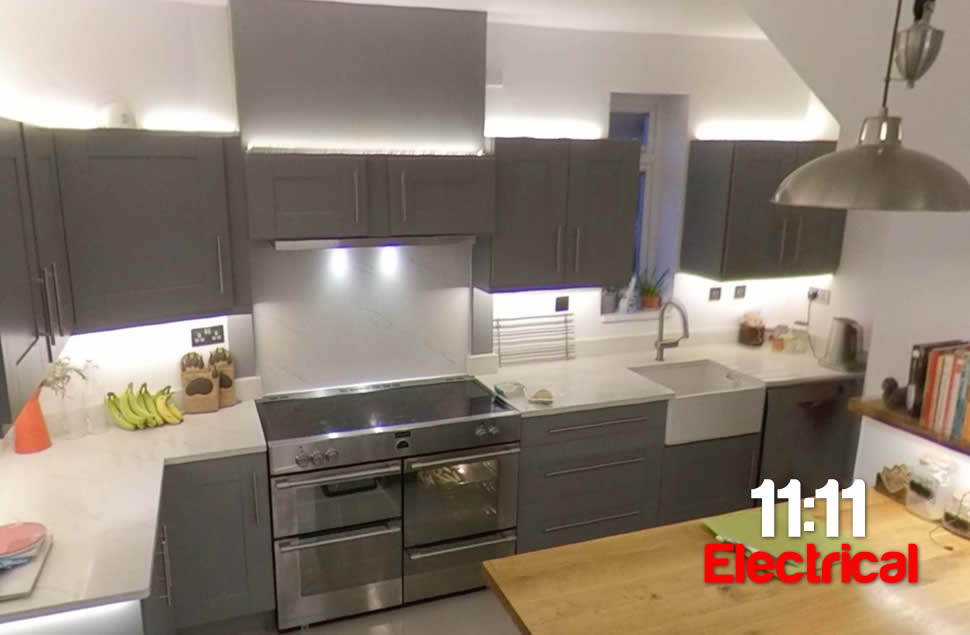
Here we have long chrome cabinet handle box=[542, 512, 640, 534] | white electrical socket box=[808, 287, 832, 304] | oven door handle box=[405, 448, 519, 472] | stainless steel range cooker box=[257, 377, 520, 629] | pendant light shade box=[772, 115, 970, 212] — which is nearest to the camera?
pendant light shade box=[772, 115, 970, 212]

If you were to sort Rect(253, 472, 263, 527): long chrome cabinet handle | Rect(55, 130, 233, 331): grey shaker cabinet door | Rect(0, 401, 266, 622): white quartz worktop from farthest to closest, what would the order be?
Rect(253, 472, 263, 527): long chrome cabinet handle < Rect(55, 130, 233, 331): grey shaker cabinet door < Rect(0, 401, 266, 622): white quartz worktop

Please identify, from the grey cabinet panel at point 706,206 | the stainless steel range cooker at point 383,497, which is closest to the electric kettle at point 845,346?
the grey cabinet panel at point 706,206

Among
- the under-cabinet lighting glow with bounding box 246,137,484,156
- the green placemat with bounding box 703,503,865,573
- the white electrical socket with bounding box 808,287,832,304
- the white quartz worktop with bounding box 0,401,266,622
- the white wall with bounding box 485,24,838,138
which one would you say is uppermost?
the white wall with bounding box 485,24,838,138

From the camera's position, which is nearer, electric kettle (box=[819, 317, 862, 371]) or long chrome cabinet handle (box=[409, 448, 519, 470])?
long chrome cabinet handle (box=[409, 448, 519, 470])

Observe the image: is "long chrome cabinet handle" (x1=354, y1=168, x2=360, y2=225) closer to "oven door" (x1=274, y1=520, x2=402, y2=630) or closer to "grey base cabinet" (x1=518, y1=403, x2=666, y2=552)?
"grey base cabinet" (x1=518, y1=403, x2=666, y2=552)

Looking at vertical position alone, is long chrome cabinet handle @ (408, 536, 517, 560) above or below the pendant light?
below

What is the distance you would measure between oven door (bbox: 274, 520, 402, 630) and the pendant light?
7.69 feet

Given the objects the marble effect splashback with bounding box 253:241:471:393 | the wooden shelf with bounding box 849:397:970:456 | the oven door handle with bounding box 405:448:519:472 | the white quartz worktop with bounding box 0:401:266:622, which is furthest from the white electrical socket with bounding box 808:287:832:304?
the white quartz worktop with bounding box 0:401:266:622

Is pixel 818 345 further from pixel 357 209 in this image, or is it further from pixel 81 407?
pixel 81 407

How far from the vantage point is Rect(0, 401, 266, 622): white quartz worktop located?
6.17 feet

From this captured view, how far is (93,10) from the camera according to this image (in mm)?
2871

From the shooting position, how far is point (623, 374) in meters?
3.85

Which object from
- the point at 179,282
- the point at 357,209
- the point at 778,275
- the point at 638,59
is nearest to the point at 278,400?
A: the point at 179,282

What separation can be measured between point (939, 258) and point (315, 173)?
2.38 m
